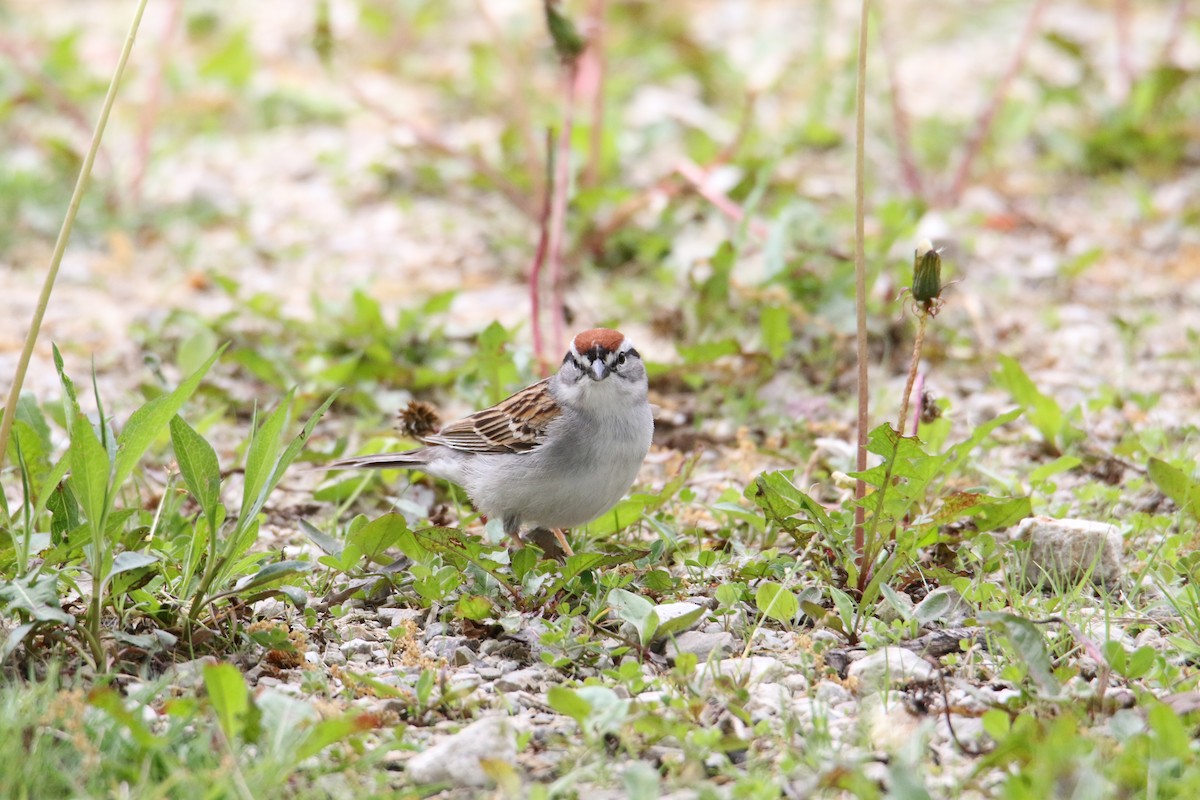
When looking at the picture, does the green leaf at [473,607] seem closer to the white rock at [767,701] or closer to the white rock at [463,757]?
the white rock at [463,757]

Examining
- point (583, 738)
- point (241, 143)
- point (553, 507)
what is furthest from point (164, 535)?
point (241, 143)

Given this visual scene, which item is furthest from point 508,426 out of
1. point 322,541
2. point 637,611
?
point 637,611

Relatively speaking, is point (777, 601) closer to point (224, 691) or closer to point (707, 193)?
point (224, 691)

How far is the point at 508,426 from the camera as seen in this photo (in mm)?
4707

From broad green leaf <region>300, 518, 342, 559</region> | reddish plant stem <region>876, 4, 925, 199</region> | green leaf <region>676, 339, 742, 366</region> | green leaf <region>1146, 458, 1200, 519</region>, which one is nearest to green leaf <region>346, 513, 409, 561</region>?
broad green leaf <region>300, 518, 342, 559</region>

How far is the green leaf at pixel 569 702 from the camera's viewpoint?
312 cm

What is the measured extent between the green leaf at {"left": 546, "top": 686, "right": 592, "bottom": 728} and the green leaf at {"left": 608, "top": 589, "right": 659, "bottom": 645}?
1.55 ft

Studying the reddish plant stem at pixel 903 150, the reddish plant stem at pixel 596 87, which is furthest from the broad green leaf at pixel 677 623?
the reddish plant stem at pixel 903 150

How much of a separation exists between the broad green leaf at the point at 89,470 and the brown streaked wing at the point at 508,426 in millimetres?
1568

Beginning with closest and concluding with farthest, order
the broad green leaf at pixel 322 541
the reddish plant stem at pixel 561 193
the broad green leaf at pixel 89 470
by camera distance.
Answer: the broad green leaf at pixel 89 470 < the broad green leaf at pixel 322 541 < the reddish plant stem at pixel 561 193

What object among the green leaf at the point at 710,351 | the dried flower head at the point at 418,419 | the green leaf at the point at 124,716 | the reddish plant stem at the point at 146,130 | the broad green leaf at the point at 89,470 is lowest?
the green leaf at the point at 124,716

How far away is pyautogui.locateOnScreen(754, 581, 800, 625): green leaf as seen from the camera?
3744 millimetres

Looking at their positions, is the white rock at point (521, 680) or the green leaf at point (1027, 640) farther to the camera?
the white rock at point (521, 680)

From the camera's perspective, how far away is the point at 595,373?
449 cm
